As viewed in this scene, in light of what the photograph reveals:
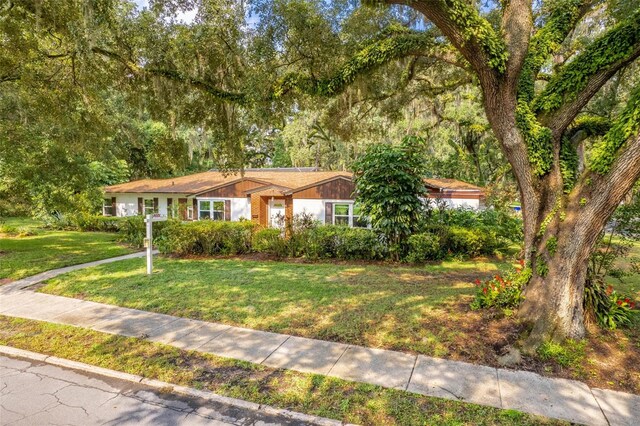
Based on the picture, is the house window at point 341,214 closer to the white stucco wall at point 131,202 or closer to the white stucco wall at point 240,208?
the white stucco wall at point 240,208

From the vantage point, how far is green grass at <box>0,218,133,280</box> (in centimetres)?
995

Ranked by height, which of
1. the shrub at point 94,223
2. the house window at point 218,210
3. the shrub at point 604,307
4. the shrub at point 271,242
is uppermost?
the house window at point 218,210

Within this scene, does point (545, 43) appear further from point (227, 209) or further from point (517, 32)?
point (227, 209)

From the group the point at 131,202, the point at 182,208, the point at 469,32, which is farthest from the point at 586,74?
the point at 131,202

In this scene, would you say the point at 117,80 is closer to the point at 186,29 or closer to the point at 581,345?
the point at 186,29

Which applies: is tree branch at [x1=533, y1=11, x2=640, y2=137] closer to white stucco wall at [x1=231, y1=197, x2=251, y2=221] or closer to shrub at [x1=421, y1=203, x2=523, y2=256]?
shrub at [x1=421, y1=203, x2=523, y2=256]

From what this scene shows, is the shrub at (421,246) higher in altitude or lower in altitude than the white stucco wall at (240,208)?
lower

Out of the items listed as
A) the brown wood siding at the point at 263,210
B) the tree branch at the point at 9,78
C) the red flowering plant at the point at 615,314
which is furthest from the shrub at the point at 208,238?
the red flowering plant at the point at 615,314

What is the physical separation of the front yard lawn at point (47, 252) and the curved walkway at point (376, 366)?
422 centimetres

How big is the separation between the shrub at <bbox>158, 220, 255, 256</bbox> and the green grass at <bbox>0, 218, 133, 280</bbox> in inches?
92.9

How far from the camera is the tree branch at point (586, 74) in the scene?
4.46m

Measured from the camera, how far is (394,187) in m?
10.9

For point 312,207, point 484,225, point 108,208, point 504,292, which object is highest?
point 108,208

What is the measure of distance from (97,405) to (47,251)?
1202 cm
